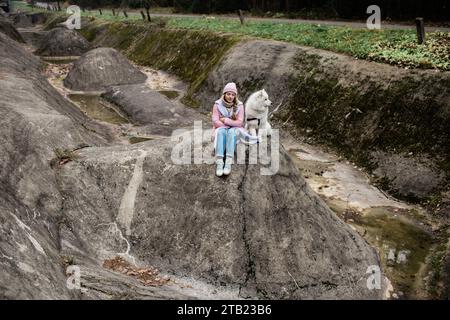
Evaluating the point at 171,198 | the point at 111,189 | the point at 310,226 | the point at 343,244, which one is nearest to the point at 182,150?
the point at 171,198

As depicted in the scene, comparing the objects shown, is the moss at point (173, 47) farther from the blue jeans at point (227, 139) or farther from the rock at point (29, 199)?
the blue jeans at point (227, 139)

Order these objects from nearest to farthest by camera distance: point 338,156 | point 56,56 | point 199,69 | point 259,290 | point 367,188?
point 259,290 → point 367,188 → point 338,156 → point 199,69 → point 56,56

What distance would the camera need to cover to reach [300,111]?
20.8 meters

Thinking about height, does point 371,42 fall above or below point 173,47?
above

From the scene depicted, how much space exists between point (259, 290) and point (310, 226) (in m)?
2.00

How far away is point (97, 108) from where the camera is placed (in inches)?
1022

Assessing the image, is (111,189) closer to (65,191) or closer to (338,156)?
(65,191)

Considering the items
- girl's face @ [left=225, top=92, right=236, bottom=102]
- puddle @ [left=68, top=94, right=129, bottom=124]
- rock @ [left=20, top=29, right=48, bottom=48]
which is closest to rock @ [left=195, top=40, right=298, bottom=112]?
puddle @ [left=68, top=94, right=129, bottom=124]

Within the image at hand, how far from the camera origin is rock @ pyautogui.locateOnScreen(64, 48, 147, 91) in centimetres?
2991

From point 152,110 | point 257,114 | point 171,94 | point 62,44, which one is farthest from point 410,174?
point 62,44

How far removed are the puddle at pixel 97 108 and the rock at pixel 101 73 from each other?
1.65 metres

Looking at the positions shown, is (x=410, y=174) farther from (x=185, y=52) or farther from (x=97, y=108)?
(x=185, y=52)

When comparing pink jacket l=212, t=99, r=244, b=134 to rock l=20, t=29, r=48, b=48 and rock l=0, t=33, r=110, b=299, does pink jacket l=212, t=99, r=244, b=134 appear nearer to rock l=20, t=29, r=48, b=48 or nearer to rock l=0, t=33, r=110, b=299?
rock l=0, t=33, r=110, b=299

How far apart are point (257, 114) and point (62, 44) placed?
39.1 metres
